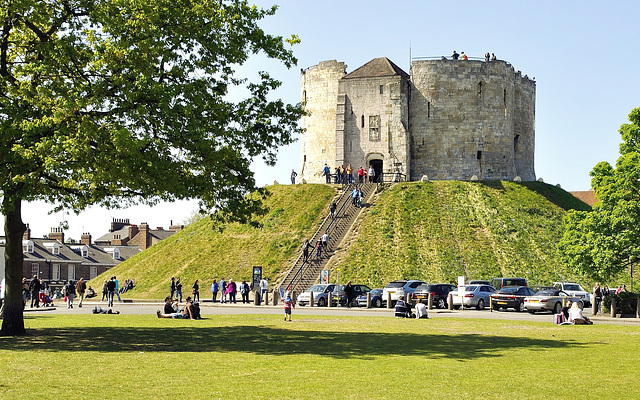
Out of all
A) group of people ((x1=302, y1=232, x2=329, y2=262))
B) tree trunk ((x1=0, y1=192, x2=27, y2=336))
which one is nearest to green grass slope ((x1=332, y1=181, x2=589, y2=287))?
group of people ((x1=302, y1=232, x2=329, y2=262))

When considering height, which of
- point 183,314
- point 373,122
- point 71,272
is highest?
point 373,122

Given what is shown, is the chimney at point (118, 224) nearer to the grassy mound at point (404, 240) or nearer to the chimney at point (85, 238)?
the chimney at point (85, 238)

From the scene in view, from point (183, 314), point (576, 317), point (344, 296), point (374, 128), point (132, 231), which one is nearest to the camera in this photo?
point (576, 317)

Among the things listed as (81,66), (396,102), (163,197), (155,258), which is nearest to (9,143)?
(81,66)

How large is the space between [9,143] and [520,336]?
1583 cm

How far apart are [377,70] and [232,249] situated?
23262mm

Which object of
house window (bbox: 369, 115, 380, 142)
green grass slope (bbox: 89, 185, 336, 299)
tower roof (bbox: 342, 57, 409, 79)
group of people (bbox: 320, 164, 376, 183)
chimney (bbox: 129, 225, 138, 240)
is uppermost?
tower roof (bbox: 342, 57, 409, 79)

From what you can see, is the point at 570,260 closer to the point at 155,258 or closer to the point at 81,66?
the point at 81,66

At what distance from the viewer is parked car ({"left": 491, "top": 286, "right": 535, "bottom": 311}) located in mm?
39969

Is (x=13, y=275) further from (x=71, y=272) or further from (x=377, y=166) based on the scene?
(x=71, y=272)

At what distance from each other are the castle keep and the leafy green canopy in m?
47.0

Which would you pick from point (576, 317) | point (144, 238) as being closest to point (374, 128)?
point (576, 317)

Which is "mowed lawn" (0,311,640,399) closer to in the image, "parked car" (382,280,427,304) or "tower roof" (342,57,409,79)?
"parked car" (382,280,427,304)

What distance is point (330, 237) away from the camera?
59.2 metres
